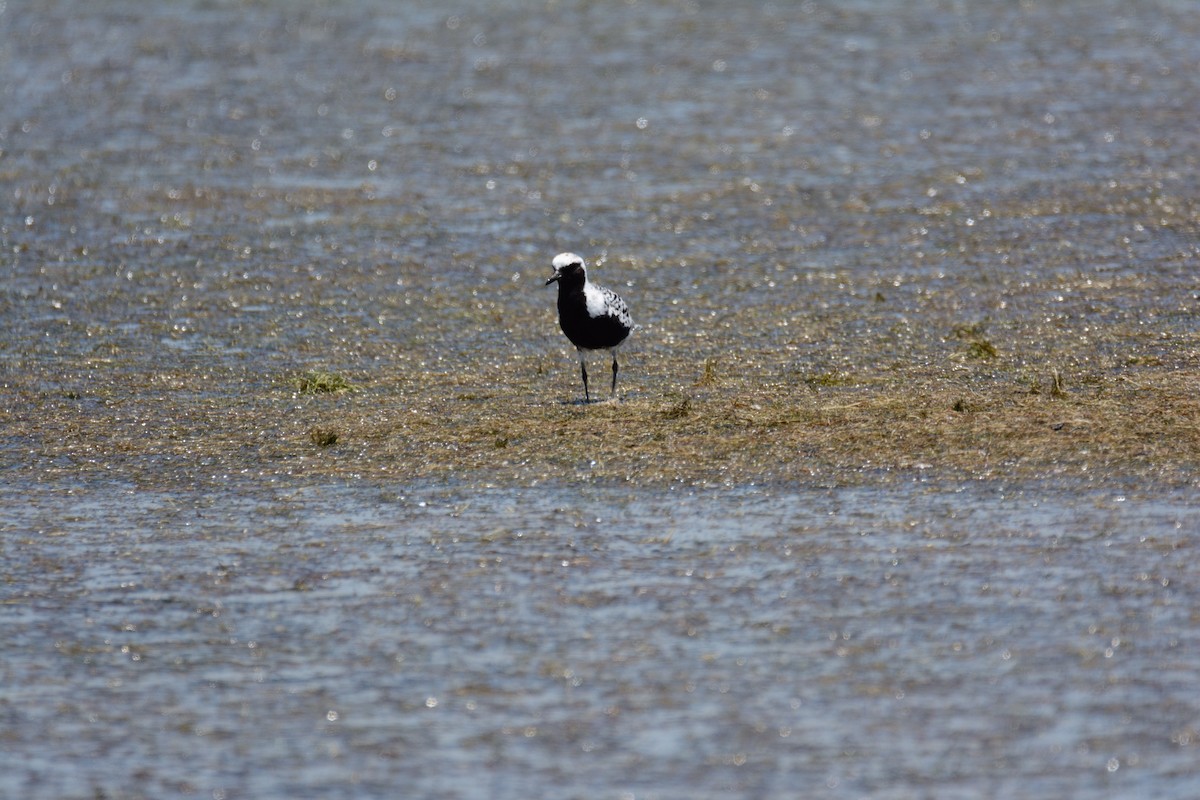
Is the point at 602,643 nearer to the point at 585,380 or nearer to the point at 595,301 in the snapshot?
the point at 585,380

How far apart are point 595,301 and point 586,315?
205 mm

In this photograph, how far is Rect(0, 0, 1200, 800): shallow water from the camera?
6.67 m

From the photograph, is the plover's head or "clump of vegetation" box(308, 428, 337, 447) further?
the plover's head

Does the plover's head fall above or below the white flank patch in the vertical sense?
above

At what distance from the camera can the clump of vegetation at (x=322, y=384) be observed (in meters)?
11.6

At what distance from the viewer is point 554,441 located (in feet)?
33.9

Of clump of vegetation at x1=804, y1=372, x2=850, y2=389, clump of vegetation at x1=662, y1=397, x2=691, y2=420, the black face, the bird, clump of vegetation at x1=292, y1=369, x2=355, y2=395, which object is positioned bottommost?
clump of vegetation at x1=804, y1=372, x2=850, y2=389

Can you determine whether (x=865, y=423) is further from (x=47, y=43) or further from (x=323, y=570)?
(x=47, y=43)

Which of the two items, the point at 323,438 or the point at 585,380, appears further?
the point at 585,380

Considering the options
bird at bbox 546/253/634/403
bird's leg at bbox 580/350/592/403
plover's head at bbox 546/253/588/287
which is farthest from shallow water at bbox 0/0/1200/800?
plover's head at bbox 546/253/588/287

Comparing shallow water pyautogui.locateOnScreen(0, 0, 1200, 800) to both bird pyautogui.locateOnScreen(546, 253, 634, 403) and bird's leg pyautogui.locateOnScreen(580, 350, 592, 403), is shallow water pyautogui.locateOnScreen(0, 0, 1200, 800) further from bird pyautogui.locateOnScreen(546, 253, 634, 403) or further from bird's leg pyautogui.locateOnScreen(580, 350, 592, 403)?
bird pyautogui.locateOnScreen(546, 253, 634, 403)

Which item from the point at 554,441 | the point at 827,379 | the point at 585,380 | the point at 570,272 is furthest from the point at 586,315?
the point at 827,379

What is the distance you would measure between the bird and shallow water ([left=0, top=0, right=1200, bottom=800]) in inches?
16.4

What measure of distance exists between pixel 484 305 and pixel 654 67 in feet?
33.3
